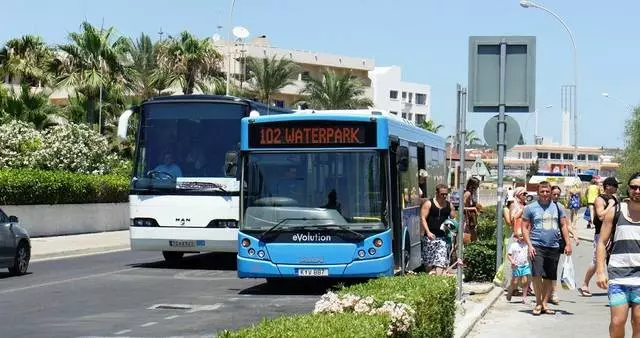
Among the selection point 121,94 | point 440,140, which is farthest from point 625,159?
point 440,140

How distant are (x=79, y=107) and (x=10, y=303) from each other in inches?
1378

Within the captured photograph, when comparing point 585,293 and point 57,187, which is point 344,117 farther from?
point 57,187

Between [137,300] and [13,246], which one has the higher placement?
[13,246]

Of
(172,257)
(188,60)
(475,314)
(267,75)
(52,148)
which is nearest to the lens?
(475,314)

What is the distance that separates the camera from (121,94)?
49562 mm

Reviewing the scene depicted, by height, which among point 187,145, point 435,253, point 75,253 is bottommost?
point 75,253

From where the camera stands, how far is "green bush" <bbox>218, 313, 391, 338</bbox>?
258 inches

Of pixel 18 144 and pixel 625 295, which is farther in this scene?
pixel 18 144

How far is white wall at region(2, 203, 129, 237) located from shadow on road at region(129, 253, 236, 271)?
7575 millimetres

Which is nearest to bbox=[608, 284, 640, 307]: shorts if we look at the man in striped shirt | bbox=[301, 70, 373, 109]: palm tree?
the man in striped shirt

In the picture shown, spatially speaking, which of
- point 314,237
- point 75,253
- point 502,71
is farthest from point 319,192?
point 75,253

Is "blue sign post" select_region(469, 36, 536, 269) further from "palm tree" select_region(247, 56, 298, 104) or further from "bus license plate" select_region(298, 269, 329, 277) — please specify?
"palm tree" select_region(247, 56, 298, 104)

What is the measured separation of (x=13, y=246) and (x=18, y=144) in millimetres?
19746

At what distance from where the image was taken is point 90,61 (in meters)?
45.8
